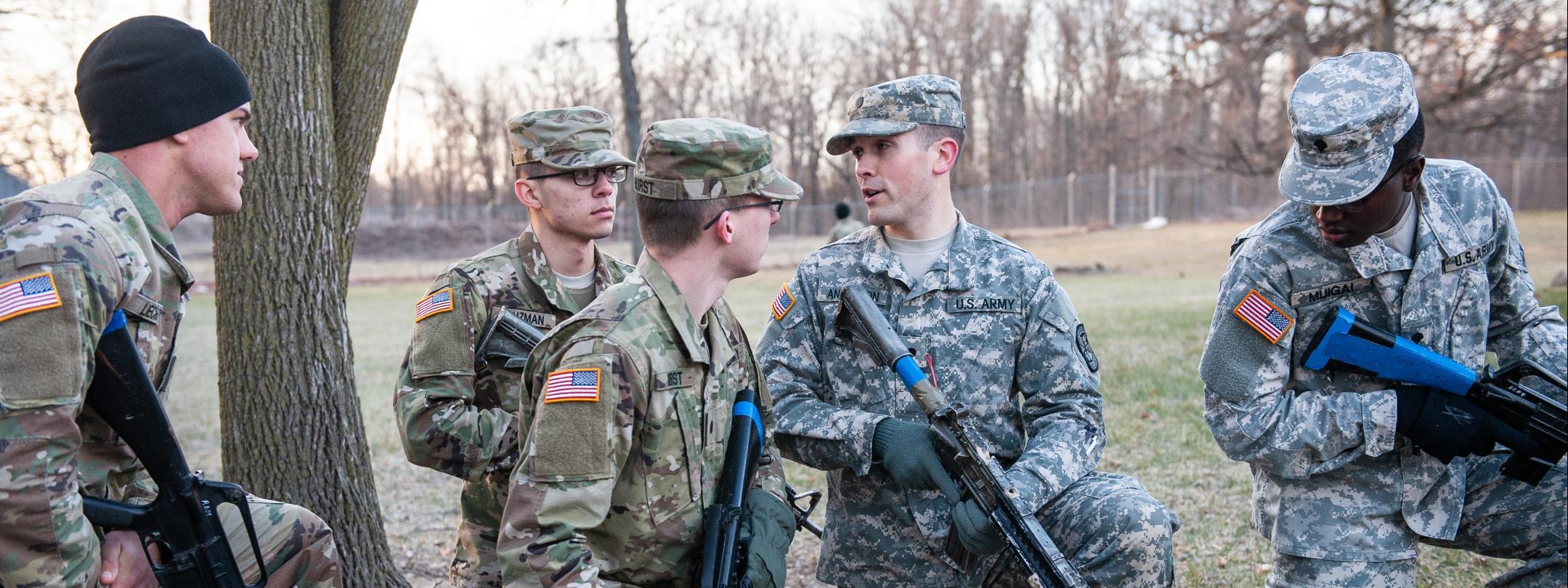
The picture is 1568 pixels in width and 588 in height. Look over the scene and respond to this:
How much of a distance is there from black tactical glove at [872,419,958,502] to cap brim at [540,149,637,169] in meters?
1.30

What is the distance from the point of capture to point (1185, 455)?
23.2 ft

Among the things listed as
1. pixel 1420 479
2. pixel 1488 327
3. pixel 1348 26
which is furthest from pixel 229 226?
pixel 1348 26

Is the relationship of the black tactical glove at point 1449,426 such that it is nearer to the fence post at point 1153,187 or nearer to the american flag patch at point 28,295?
the american flag patch at point 28,295

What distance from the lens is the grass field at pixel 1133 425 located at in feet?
17.2

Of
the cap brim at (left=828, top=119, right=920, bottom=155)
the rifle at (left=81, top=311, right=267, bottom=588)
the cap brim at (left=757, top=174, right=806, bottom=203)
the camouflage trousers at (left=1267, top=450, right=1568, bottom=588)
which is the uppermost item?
the cap brim at (left=828, top=119, right=920, bottom=155)

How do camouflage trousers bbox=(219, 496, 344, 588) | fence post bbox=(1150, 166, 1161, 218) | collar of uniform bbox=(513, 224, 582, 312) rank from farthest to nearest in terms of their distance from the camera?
fence post bbox=(1150, 166, 1161, 218), collar of uniform bbox=(513, 224, 582, 312), camouflage trousers bbox=(219, 496, 344, 588)

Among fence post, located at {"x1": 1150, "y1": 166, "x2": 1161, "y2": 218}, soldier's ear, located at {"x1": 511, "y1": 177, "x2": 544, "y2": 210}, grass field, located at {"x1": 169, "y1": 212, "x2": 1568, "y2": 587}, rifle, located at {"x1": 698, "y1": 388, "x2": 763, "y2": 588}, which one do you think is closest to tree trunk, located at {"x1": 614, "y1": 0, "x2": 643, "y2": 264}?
grass field, located at {"x1": 169, "y1": 212, "x2": 1568, "y2": 587}

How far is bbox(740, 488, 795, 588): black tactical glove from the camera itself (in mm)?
2707

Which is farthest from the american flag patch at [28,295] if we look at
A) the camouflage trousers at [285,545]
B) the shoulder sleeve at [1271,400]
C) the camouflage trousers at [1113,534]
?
the shoulder sleeve at [1271,400]

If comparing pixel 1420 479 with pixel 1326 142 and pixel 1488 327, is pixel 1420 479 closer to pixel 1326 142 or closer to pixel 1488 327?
pixel 1488 327

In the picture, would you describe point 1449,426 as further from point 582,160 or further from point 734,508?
point 582,160

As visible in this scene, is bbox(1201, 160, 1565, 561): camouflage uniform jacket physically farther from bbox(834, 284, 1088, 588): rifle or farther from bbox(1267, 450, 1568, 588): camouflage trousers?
bbox(834, 284, 1088, 588): rifle

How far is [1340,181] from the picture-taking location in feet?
10.5

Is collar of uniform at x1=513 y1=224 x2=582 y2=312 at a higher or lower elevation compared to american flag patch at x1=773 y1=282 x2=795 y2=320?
higher
